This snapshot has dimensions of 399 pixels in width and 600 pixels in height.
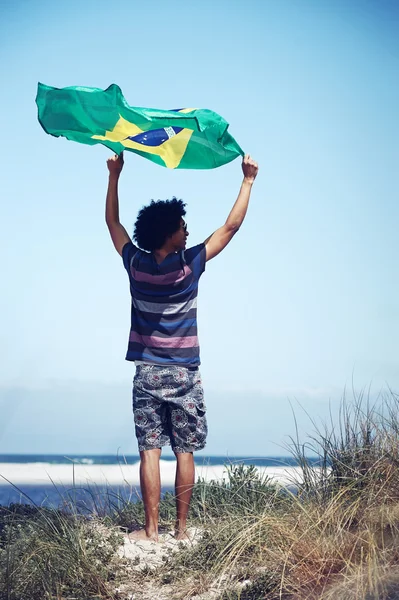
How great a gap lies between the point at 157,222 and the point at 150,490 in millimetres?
1985

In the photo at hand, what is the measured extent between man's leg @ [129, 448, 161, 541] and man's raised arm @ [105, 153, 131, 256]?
1617 mm

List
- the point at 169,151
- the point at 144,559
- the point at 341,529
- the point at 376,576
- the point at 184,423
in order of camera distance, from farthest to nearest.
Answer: the point at 169,151 < the point at 184,423 < the point at 144,559 < the point at 341,529 < the point at 376,576

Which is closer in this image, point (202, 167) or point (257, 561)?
point (257, 561)

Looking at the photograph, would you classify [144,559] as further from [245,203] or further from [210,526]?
[245,203]

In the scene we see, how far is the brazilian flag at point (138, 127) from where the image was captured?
629cm

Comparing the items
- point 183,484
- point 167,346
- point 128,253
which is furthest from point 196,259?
point 183,484

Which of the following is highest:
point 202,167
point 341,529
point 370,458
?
point 202,167

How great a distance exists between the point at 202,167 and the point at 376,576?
12.1 ft

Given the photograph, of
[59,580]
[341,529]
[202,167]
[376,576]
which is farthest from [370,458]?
[202,167]

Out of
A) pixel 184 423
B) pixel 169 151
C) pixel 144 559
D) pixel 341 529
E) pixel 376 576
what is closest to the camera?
pixel 376 576

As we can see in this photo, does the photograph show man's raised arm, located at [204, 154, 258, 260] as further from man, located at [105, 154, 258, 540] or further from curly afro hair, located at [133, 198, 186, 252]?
curly afro hair, located at [133, 198, 186, 252]

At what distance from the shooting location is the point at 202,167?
21.3ft

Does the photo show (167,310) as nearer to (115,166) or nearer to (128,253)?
(128,253)

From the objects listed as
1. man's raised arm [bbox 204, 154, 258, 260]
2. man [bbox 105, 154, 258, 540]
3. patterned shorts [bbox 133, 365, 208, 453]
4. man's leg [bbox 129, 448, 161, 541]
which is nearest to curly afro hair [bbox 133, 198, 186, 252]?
man [bbox 105, 154, 258, 540]
